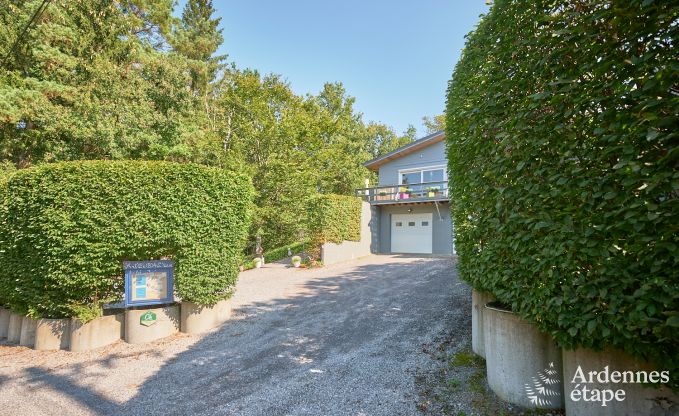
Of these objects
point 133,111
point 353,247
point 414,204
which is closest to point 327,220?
point 353,247

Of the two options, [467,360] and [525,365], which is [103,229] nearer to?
[467,360]

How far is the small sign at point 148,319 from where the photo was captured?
6.07m

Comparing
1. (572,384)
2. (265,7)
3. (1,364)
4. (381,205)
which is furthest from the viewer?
(381,205)

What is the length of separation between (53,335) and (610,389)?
27.3 feet

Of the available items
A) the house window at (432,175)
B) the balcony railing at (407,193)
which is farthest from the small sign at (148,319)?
the house window at (432,175)

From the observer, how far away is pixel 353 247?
16.3 m

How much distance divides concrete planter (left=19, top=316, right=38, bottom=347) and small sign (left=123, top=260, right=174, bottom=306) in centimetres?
237

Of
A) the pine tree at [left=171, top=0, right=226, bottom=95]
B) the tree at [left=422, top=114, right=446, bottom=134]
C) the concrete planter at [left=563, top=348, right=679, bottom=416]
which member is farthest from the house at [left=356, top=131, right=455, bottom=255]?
the tree at [left=422, top=114, right=446, bottom=134]

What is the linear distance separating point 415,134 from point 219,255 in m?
36.7

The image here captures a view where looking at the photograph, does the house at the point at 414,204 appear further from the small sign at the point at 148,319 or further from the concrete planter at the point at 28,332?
the concrete planter at the point at 28,332

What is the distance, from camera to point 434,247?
1739cm

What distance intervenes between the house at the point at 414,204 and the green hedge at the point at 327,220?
3075 millimetres

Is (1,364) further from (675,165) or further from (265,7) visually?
(265,7)

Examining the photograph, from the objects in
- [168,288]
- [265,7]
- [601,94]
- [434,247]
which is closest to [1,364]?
[168,288]
